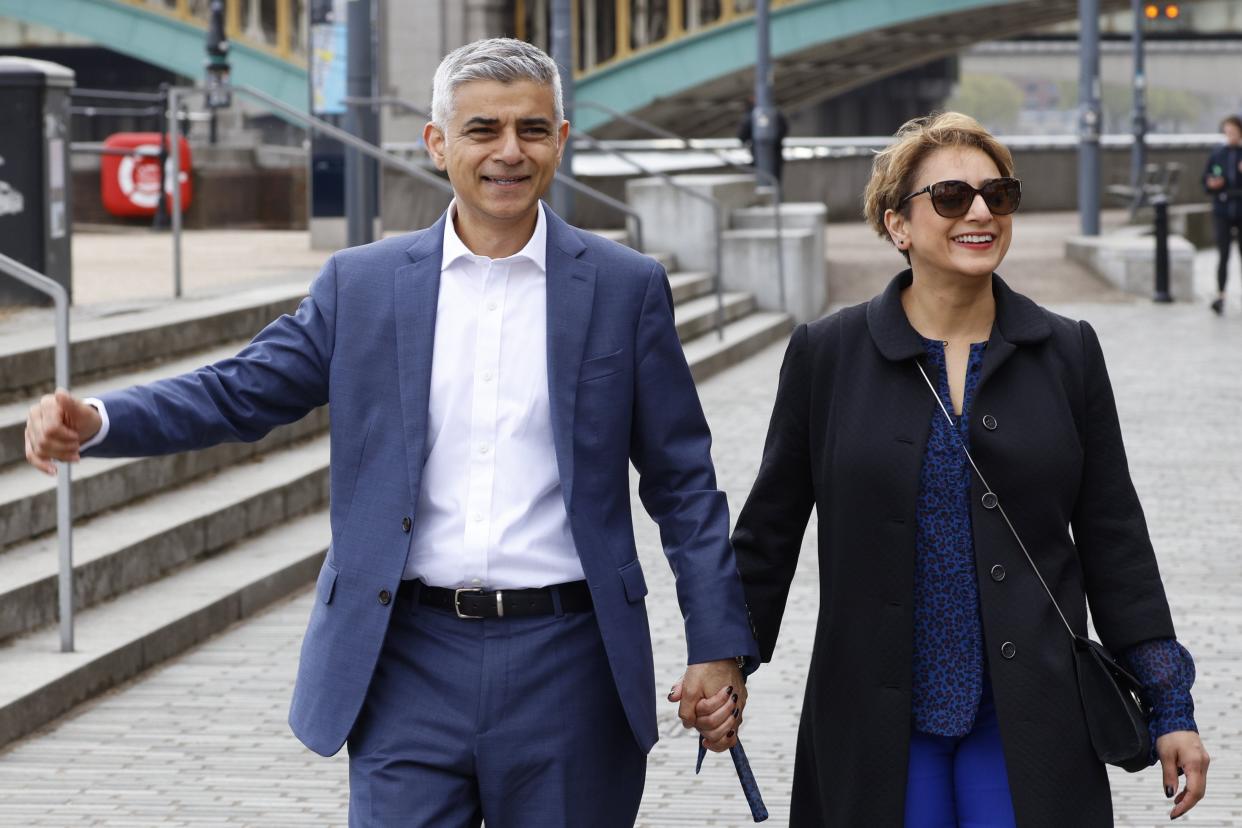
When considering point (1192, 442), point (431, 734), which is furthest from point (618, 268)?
point (1192, 442)

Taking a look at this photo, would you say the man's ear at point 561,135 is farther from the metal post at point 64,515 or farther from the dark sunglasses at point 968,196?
the metal post at point 64,515

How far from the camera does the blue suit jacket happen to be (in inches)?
124

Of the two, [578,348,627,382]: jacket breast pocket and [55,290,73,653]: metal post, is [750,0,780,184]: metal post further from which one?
[578,348,627,382]: jacket breast pocket

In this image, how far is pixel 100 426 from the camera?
303cm

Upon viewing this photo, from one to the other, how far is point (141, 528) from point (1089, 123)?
18.2 metres

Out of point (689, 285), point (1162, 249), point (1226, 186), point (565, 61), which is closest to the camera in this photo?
point (689, 285)

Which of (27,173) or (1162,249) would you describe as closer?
(27,173)

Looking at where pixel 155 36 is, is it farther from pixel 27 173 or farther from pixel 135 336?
pixel 135 336

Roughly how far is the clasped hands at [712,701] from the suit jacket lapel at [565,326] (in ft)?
1.15

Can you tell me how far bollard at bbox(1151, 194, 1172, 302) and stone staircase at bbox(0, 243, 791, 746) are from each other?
11.8m

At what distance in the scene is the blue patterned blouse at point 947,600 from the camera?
314 centimetres

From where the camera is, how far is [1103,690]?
320 cm

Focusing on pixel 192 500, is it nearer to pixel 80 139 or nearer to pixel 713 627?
pixel 713 627

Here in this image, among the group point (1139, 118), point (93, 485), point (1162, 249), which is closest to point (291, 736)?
point (93, 485)
